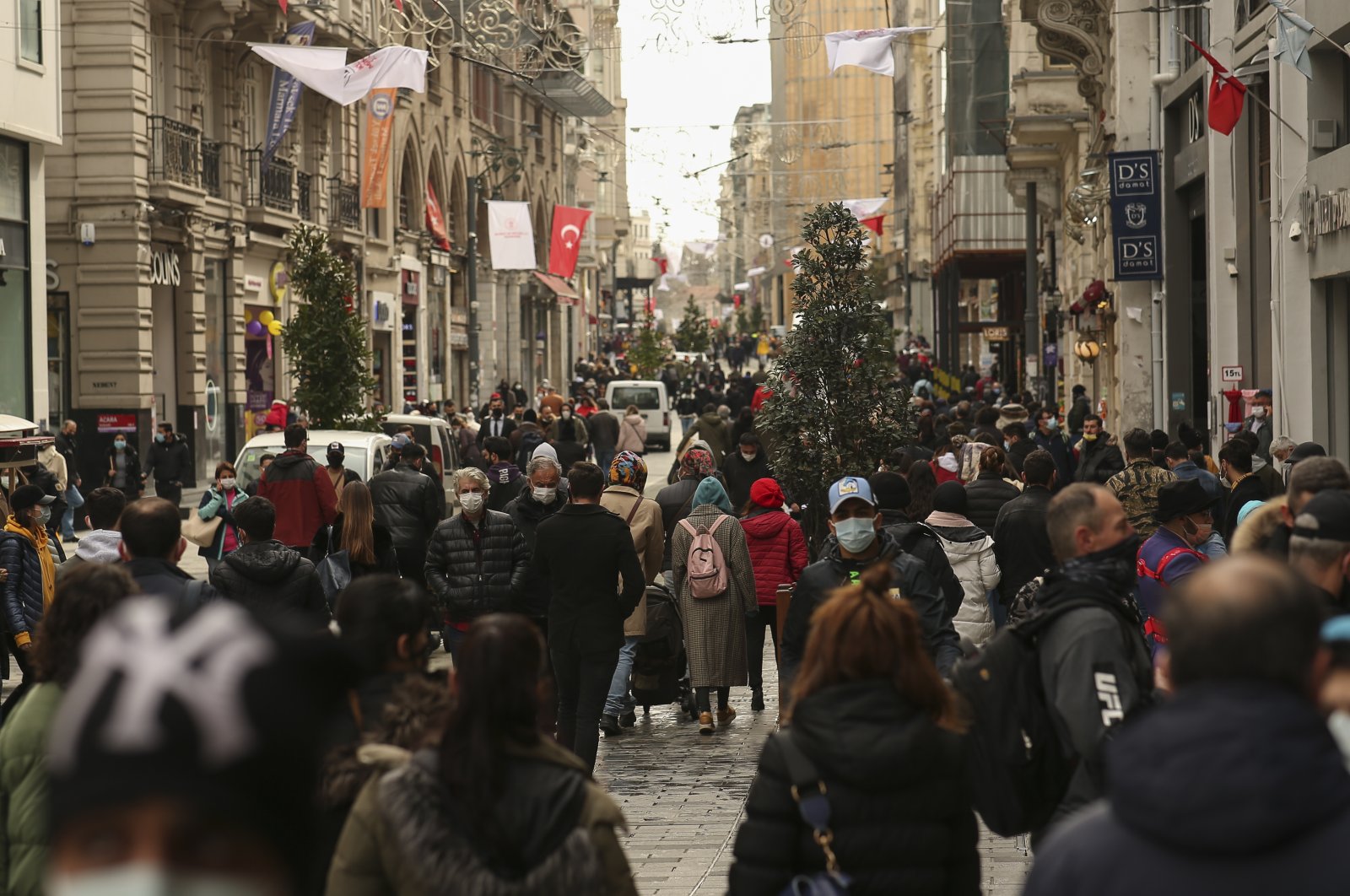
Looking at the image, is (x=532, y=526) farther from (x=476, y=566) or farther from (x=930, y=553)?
(x=930, y=553)

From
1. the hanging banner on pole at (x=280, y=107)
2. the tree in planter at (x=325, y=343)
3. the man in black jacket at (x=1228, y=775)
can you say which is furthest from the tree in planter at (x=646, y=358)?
the man in black jacket at (x=1228, y=775)

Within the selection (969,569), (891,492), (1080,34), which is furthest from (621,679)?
(1080,34)

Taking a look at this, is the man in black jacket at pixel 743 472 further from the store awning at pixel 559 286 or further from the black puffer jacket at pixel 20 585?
the store awning at pixel 559 286

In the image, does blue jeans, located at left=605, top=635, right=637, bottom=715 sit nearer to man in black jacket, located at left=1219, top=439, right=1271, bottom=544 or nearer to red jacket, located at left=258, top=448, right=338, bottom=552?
red jacket, located at left=258, top=448, right=338, bottom=552

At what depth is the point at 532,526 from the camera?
11.3 meters

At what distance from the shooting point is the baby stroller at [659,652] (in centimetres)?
1154

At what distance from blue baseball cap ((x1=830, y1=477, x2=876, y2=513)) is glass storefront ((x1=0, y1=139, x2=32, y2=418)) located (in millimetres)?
21728

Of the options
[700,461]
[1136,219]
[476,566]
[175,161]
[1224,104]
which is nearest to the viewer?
[476,566]

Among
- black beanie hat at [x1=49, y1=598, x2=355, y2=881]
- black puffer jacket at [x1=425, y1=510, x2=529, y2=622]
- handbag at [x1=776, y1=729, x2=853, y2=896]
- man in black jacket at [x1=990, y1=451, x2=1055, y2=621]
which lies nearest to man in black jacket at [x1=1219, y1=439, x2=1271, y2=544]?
man in black jacket at [x1=990, y1=451, x2=1055, y2=621]

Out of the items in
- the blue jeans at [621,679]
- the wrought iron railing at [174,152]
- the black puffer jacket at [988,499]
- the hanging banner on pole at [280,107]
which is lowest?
the blue jeans at [621,679]

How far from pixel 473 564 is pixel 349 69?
13.9 meters

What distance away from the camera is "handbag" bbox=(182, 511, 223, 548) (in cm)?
1366

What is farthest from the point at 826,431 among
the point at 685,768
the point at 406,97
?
the point at 406,97

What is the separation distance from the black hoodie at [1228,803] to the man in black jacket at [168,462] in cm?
2534
